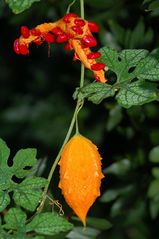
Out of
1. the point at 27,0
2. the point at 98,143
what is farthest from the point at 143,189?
the point at 27,0

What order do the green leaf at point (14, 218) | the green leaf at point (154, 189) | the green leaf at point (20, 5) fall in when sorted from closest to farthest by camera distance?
the green leaf at point (20, 5) < the green leaf at point (14, 218) < the green leaf at point (154, 189)

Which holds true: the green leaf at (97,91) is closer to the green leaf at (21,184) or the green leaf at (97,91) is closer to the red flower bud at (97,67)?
the red flower bud at (97,67)

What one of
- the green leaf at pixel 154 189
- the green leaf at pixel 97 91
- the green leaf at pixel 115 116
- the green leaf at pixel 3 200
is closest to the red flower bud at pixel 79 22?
the green leaf at pixel 97 91

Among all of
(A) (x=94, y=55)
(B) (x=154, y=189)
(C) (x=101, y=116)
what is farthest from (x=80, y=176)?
(C) (x=101, y=116)

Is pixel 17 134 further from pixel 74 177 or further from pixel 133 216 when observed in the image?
pixel 74 177

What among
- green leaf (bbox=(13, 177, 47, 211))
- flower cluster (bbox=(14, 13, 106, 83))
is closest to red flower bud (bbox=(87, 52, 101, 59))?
flower cluster (bbox=(14, 13, 106, 83))
